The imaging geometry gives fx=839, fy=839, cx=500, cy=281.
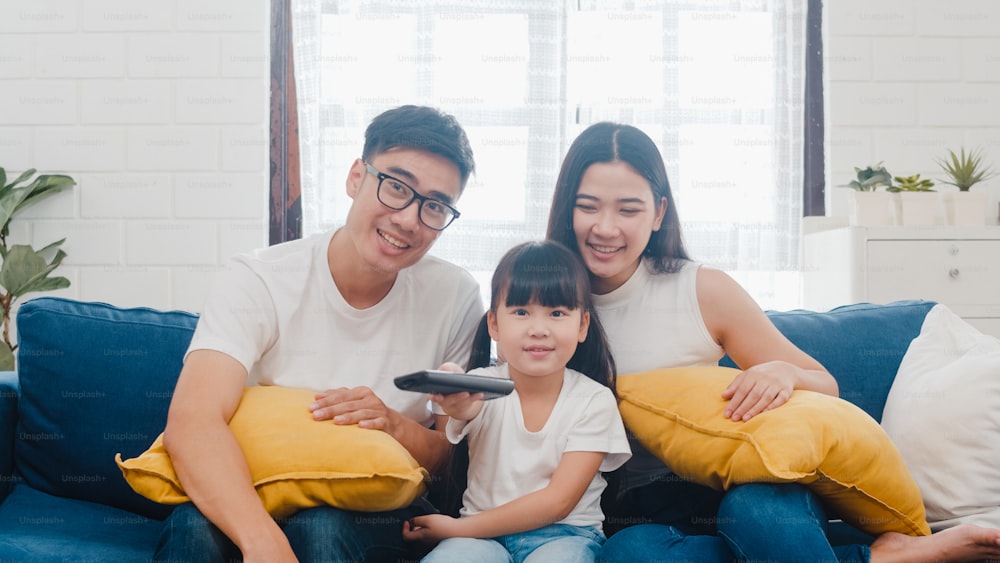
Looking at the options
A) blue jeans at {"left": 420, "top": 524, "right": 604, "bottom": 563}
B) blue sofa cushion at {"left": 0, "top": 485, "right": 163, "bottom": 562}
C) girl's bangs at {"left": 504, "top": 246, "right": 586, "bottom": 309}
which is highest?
girl's bangs at {"left": 504, "top": 246, "right": 586, "bottom": 309}

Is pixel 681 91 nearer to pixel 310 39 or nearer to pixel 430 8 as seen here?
pixel 430 8

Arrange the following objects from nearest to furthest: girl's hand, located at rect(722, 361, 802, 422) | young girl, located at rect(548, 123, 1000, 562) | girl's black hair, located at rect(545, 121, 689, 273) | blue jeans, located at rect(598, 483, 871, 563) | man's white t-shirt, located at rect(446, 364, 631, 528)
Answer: blue jeans, located at rect(598, 483, 871, 563) → girl's hand, located at rect(722, 361, 802, 422) → man's white t-shirt, located at rect(446, 364, 631, 528) → young girl, located at rect(548, 123, 1000, 562) → girl's black hair, located at rect(545, 121, 689, 273)

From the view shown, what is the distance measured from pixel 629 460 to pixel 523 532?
0.32 m

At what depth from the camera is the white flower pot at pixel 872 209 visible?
251 centimetres

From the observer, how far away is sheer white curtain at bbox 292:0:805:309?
2.89 meters

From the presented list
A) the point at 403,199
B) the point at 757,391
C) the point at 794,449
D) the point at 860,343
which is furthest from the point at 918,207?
the point at 403,199

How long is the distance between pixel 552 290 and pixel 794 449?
46 centimetres

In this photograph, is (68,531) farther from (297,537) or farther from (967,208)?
(967,208)

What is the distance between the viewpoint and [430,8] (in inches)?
114

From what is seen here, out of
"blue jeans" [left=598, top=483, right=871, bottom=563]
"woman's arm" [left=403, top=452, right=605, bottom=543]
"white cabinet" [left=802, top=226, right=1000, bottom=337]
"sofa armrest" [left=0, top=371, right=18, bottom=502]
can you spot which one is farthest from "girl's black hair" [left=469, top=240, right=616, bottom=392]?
"white cabinet" [left=802, top=226, right=1000, bottom=337]

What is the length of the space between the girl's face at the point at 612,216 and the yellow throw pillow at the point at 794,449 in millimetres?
278

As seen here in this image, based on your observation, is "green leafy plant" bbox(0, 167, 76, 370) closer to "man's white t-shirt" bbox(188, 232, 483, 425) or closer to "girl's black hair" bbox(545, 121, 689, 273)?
"man's white t-shirt" bbox(188, 232, 483, 425)

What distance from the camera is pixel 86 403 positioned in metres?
1.60

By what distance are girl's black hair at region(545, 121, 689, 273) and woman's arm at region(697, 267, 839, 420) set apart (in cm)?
9
